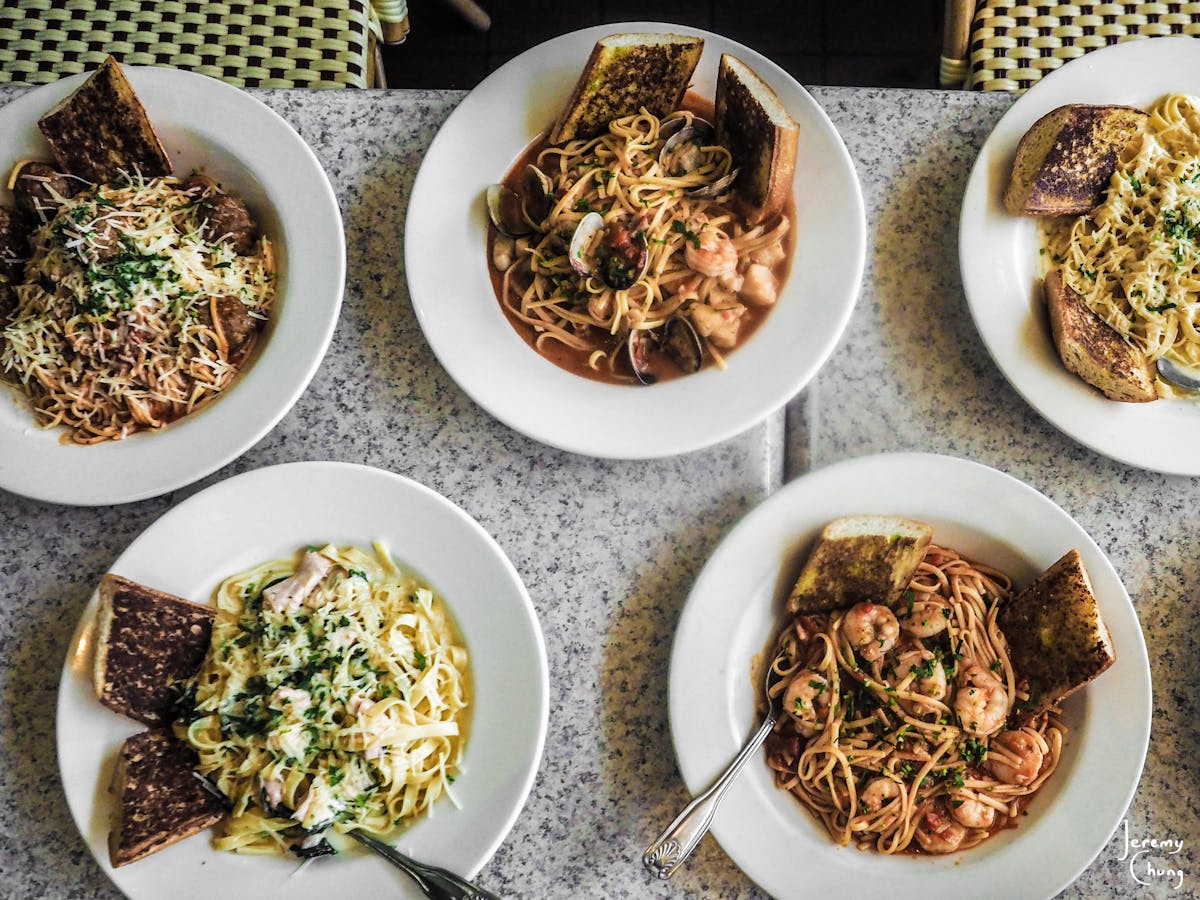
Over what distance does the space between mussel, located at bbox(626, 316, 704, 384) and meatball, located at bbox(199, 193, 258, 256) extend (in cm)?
98

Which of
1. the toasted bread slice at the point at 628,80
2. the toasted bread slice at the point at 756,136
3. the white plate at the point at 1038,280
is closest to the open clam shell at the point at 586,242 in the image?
the toasted bread slice at the point at 628,80

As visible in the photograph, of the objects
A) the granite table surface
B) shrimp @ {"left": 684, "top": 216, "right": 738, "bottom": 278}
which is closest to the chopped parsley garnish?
shrimp @ {"left": 684, "top": 216, "right": 738, "bottom": 278}

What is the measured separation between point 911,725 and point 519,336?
131 centimetres

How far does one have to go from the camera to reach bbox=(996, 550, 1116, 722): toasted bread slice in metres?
2.17

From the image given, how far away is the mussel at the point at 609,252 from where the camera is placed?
92.2 inches

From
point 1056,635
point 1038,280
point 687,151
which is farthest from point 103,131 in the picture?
point 1056,635

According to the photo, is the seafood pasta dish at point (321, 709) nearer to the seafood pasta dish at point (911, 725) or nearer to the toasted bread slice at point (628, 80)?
the seafood pasta dish at point (911, 725)

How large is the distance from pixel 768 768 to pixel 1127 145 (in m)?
1.77

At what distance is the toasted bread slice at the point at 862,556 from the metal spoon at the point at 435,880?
96cm

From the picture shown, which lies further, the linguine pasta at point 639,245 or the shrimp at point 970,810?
the linguine pasta at point 639,245

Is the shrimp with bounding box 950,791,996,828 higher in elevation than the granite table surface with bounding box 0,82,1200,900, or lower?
lower

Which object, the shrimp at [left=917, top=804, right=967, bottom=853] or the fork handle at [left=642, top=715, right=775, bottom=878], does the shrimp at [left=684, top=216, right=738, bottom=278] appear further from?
the shrimp at [left=917, top=804, right=967, bottom=853]

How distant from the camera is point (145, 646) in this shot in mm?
2164

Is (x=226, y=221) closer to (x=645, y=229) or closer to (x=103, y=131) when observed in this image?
(x=103, y=131)
